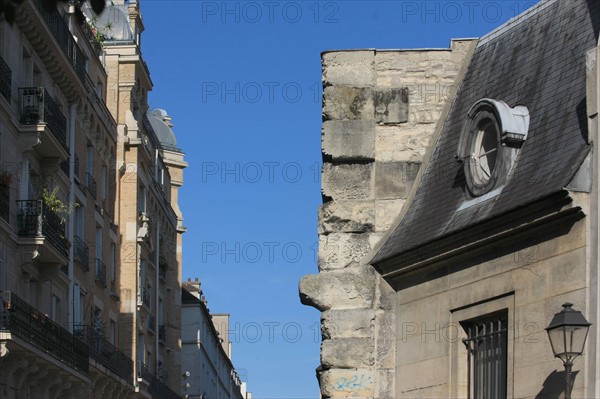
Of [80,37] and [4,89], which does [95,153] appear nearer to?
[80,37]

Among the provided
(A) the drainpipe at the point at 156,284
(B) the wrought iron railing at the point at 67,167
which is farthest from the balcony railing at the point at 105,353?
(A) the drainpipe at the point at 156,284

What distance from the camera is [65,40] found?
38562mm

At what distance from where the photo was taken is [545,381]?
1323 cm

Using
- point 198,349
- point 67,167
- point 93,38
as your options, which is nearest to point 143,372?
point 93,38

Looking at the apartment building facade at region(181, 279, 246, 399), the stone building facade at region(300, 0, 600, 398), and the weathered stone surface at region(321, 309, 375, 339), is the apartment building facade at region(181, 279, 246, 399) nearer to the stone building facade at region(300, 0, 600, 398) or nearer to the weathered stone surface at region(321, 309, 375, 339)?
the stone building facade at region(300, 0, 600, 398)

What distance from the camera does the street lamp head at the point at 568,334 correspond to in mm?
12219

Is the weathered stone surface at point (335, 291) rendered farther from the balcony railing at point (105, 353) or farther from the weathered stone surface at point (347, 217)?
the balcony railing at point (105, 353)

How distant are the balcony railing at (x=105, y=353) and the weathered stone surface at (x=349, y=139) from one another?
25443 millimetres

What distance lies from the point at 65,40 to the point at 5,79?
23.3 ft

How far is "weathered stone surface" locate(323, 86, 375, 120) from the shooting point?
1641 cm

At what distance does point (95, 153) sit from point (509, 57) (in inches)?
1182

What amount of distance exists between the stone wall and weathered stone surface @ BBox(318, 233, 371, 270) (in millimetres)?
12

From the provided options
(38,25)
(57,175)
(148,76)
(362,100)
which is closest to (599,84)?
(362,100)

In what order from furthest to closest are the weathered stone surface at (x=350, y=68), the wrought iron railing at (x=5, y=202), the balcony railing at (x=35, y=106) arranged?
the balcony railing at (x=35, y=106)
the wrought iron railing at (x=5, y=202)
the weathered stone surface at (x=350, y=68)
